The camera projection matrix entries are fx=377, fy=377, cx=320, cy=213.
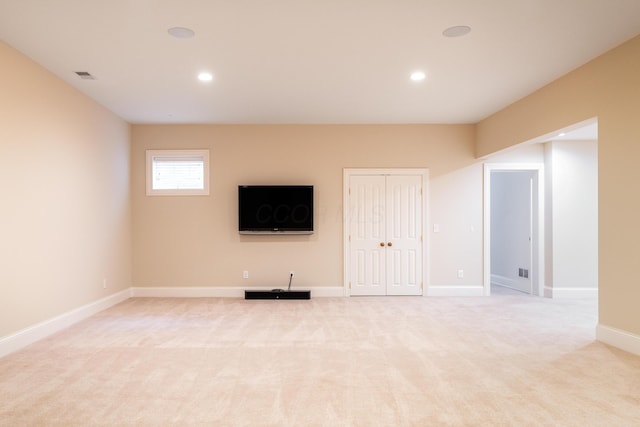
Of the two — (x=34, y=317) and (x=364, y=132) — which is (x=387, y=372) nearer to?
(x=34, y=317)

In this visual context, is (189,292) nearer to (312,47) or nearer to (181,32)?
(181,32)

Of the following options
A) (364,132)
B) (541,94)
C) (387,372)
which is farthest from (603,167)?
(364,132)

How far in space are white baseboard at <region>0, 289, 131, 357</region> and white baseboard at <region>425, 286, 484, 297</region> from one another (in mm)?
4886

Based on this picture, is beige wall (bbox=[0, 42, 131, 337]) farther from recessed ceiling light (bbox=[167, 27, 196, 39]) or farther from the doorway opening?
the doorway opening

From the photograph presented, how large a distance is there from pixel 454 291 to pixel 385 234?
4.86ft

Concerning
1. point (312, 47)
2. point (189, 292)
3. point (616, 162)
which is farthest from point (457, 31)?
point (189, 292)

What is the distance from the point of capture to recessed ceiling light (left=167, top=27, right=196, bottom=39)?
10.4 ft

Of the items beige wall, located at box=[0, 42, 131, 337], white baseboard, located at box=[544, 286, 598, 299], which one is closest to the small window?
beige wall, located at box=[0, 42, 131, 337]

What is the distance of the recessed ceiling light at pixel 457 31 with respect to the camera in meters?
3.16

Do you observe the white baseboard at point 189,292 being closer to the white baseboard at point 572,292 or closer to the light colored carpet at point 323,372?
the light colored carpet at point 323,372

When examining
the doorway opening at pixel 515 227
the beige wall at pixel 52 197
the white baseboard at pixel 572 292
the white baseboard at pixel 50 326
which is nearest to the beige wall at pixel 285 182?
the doorway opening at pixel 515 227

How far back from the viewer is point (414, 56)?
146 inches

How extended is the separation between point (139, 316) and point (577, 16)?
5562 mm

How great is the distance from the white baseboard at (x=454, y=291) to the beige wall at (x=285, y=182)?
A: 4.5 inches
